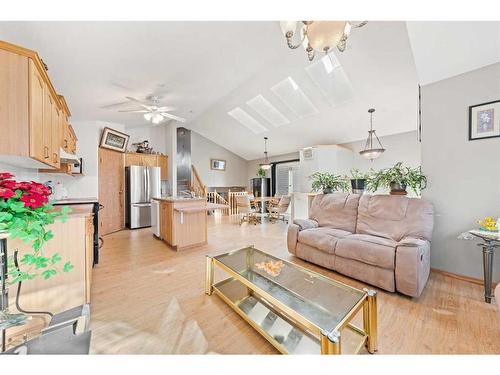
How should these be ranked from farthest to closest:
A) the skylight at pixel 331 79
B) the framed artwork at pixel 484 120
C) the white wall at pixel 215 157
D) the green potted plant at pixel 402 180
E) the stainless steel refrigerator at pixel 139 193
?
the white wall at pixel 215 157 < the stainless steel refrigerator at pixel 139 193 < the skylight at pixel 331 79 < the green potted plant at pixel 402 180 < the framed artwork at pixel 484 120

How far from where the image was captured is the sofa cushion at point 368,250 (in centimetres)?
197

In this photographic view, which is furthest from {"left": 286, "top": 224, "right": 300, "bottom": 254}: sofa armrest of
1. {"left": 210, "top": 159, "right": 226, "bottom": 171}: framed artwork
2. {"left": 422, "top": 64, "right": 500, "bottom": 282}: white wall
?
{"left": 210, "top": 159, "right": 226, "bottom": 171}: framed artwork

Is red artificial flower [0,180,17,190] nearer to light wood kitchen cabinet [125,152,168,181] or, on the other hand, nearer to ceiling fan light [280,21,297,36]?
ceiling fan light [280,21,297,36]

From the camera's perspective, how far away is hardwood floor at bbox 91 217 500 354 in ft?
4.44

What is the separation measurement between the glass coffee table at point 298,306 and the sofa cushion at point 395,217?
1.41m

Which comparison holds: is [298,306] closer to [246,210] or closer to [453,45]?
[453,45]

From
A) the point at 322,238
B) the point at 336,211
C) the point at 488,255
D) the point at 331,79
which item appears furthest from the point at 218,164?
the point at 488,255

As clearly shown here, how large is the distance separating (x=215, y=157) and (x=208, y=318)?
7455 millimetres

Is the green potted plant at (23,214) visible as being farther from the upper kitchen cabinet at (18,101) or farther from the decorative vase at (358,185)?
the decorative vase at (358,185)

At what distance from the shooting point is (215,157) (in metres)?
8.60

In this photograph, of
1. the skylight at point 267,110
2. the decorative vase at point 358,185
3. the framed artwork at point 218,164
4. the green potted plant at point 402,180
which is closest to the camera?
the green potted plant at point 402,180

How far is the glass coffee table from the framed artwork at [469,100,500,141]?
2.33m

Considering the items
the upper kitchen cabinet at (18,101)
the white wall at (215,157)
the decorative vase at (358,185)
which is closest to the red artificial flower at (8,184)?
the upper kitchen cabinet at (18,101)
